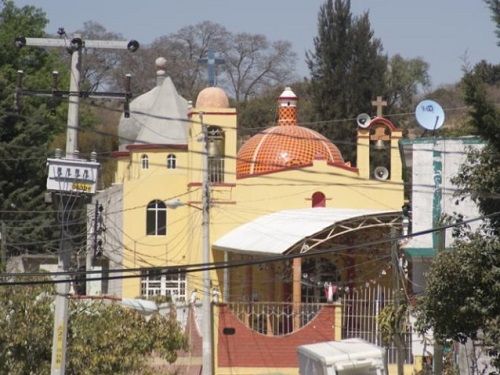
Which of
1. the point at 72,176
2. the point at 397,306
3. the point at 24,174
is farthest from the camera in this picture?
the point at 24,174

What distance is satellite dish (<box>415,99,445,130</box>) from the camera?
35594mm

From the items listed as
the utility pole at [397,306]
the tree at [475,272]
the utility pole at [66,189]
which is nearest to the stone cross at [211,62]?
the utility pole at [397,306]

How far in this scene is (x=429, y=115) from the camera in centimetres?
3588

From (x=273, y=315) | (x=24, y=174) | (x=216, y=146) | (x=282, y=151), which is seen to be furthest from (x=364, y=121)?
(x=24, y=174)

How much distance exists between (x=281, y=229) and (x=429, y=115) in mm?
10251

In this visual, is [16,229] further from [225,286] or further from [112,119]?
[112,119]

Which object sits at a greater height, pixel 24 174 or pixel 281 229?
pixel 24 174

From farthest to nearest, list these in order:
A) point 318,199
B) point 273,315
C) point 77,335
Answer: point 318,199 → point 273,315 → point 77,335

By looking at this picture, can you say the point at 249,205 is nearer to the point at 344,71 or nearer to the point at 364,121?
the point at 364,121

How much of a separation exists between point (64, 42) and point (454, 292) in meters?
9.02

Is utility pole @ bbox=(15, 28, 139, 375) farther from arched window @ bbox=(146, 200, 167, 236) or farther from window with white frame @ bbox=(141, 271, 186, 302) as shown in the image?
arched window @ bbox=(146, 200, 167, 236)

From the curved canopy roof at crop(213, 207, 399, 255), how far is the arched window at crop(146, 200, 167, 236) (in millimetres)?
2739

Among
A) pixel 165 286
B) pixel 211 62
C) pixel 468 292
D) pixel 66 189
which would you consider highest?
pixel 211 62

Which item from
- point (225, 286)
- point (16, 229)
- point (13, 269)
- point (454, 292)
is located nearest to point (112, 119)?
point (16, 229)
